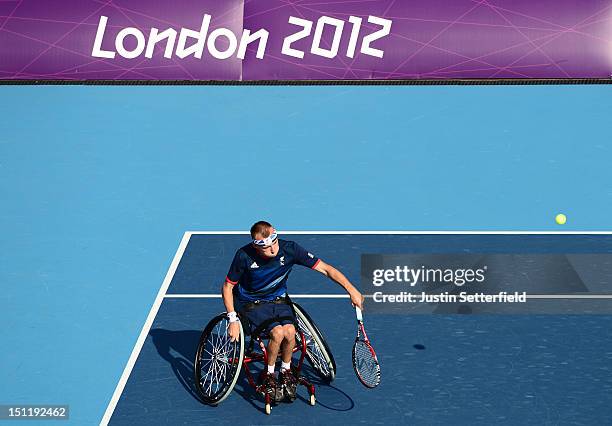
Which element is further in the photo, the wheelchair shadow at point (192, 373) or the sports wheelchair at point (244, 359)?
the wheelchair shadow at point (192, 373)

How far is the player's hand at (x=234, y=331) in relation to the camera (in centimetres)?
942

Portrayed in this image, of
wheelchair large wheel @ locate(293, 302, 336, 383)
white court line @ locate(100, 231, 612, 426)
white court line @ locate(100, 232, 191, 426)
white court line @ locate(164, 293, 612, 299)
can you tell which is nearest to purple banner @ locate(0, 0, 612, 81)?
white court line @ locate(100, 231, 612, 426)

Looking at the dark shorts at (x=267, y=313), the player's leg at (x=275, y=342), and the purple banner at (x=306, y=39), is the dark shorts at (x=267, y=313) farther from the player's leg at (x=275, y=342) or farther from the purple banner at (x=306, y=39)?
the purple banner at (x=306, y=39)

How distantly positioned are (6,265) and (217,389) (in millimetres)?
4094

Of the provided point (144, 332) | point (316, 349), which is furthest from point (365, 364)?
point (144, 332)

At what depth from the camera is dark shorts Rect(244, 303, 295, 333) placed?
9781 mm

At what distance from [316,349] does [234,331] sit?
112cm

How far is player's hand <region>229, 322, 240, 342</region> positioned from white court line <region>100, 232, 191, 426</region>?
131 centimetres

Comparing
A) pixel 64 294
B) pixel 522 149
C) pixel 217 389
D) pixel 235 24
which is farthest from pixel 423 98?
pixel 217 389

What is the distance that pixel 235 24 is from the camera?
17.0m

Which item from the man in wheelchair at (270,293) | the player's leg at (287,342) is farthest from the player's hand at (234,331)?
the player's leg at (287,342)

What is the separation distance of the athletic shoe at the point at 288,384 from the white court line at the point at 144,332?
1.52m

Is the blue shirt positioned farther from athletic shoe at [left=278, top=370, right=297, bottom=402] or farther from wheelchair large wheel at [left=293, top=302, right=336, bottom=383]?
athletic shoe at [left=278, top=370, right=297, bottom=402]

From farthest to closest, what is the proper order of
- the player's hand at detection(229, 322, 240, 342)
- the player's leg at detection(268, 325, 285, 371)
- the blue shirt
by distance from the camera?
the blue shirt → the player's leg at detection(268, 325, 285, 371) → the player's hand at detection(229, 322, 240, 342)
